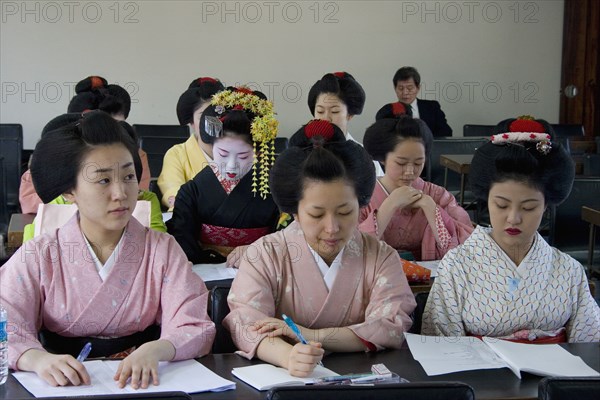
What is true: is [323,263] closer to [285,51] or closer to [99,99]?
[99,99]

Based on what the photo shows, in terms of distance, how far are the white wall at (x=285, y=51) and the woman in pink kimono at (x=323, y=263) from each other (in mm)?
5689

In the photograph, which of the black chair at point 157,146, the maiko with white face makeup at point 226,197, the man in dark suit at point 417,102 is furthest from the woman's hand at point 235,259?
the man in dark suit at point 417,102

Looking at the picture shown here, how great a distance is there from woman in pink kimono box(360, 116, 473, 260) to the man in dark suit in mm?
4059

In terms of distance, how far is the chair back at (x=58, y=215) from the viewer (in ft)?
10.1

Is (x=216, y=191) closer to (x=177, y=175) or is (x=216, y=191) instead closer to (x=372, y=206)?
(x=372, y=206)

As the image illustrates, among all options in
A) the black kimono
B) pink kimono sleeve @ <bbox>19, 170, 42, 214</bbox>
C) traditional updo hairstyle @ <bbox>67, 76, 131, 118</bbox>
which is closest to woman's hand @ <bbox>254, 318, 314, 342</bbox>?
the black kimono

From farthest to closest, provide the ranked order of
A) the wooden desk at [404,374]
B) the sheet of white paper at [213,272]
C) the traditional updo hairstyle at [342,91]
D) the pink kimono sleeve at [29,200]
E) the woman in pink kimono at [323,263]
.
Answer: the traditional updo hairstyle at [342,91] → the pink kimono sleeve at [29,200] → the sheet of white paper at [213,272] → the woman in pink kimono at [323,263] → the wooden desk at [404,374]

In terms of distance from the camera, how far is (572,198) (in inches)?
176

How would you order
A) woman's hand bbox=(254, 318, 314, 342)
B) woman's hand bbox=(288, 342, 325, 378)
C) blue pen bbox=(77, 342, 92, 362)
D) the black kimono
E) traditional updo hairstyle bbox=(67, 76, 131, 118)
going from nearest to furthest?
woman's hand bbox=(288, 342, 325, 378)
blue pen bbox=(77, 342, 92, 362)
woman's hand bbox=(254, 318, 314, 342)
the black kimono
traditional updo hairstyle bbox=(67, 76, 131, 118)

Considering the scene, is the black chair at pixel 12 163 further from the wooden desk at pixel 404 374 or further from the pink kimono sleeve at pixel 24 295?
the wooden desk at pixel 404 374

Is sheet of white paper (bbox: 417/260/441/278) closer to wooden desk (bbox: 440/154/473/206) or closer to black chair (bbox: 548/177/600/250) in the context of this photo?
black chair (bbox: 548/177/600/250)

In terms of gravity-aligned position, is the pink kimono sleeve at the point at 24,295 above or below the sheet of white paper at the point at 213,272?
above

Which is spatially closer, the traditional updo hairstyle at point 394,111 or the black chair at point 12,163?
A: the traditional updo hairstyle at point 394,111

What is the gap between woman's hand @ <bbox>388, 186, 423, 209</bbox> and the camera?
12.5 ft
